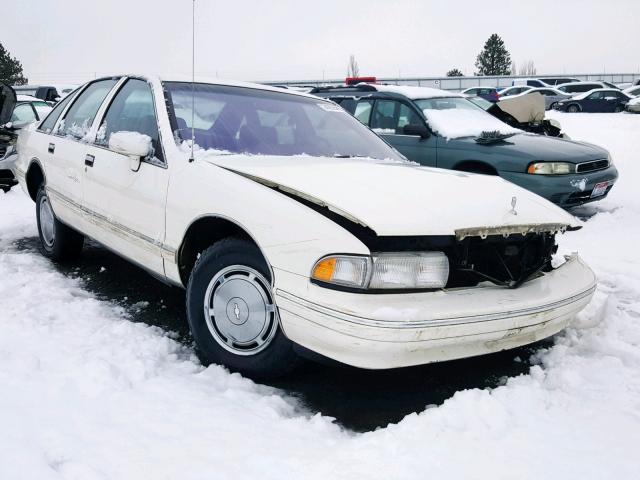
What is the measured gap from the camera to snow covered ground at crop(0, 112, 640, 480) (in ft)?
6.45

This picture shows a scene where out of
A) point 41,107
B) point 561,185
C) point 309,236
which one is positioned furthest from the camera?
point 41,107

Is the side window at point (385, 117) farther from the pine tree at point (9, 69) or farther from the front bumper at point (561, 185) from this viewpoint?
the pine tree at point (9, 69)

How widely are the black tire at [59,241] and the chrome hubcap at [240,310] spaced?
2.25m

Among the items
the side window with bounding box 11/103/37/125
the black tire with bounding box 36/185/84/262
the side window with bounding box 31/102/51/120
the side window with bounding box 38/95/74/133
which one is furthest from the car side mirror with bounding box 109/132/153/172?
the side window with bounding box 31/102/51/120

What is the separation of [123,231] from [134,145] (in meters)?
0.55

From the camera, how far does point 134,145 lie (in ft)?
10.1

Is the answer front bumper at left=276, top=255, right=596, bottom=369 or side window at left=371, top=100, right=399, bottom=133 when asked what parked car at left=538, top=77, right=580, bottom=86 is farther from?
front bumper at left=276, top=255, right=596, bottom=369

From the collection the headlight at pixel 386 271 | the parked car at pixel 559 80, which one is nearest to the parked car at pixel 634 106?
the parked car at pixel 559 80

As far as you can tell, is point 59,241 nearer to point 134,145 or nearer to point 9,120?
point 134,145

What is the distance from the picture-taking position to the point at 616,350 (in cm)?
299

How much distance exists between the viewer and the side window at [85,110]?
13.5ft

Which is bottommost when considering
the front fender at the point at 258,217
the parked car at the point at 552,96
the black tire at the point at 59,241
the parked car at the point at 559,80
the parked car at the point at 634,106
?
the black tire at the point at 59,241

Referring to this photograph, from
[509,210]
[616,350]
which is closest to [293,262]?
[509,210]

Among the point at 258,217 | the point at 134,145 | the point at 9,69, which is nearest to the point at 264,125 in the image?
the point at 134,145
